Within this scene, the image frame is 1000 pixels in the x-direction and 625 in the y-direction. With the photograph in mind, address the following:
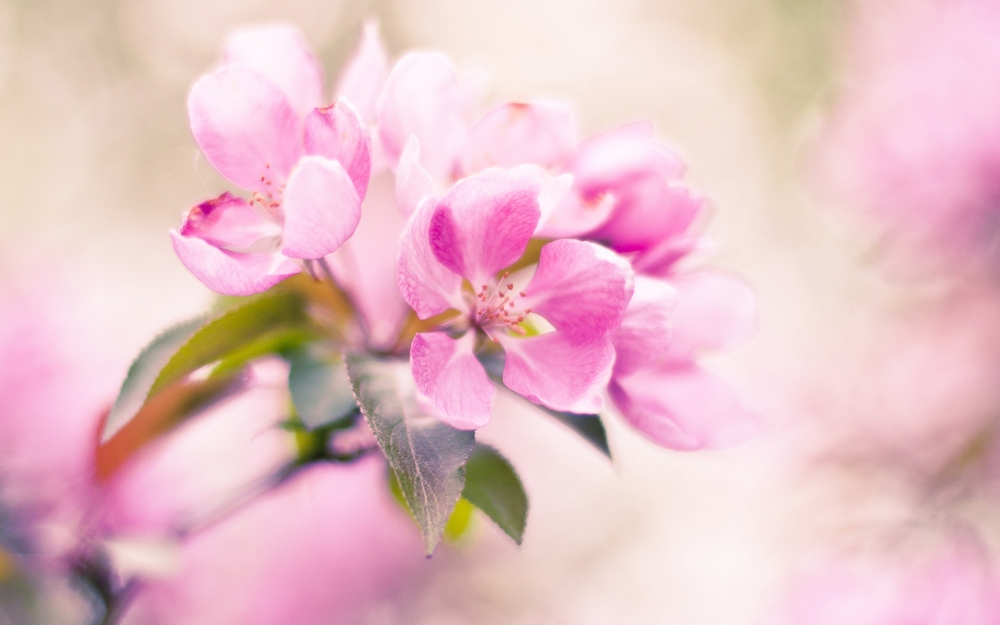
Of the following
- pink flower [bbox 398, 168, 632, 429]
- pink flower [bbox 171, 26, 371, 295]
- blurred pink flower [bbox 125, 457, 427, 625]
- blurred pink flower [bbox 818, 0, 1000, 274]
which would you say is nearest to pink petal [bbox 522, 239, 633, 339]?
pink flower [bbox 398, 168, 632, 429]

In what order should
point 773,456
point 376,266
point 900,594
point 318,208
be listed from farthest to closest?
point 773,456, point 900,594, point 376,266, point 318,208

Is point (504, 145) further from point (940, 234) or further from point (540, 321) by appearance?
point (940, 234)

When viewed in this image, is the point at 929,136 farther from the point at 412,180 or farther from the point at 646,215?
the point at 412,180

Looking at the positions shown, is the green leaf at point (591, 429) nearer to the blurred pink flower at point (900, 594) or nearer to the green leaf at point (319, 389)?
the green leaf at point (319, 389)

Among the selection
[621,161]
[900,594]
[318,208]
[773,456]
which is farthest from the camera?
[773,456]

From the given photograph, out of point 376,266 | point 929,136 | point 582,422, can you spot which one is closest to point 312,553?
point 376,266

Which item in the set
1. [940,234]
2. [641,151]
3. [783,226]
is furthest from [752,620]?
[783,226]

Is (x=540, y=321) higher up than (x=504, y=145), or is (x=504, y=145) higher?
(x=504, y=145)

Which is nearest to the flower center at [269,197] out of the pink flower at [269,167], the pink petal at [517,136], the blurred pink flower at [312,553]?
the pink flower at [269,167]
